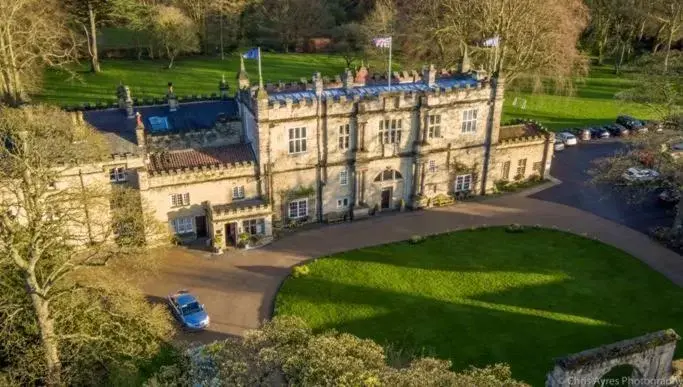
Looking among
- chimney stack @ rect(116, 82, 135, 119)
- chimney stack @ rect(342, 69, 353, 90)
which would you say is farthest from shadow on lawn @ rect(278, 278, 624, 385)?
chimney stack @ rect(116, 82, 135, 119)

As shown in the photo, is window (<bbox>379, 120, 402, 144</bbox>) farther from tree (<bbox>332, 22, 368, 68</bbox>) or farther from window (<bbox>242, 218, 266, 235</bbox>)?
tree (<bbox>332, 22, 368, 68</bbox>)

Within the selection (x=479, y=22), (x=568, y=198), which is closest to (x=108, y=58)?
(x=479, y=22)

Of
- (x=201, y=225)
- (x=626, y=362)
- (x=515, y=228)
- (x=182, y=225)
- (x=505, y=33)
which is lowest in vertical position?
(x=515, y=228)

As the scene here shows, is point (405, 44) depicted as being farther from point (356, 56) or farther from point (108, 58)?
point (108, 58)

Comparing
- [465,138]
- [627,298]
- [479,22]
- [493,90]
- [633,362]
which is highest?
[479,22]

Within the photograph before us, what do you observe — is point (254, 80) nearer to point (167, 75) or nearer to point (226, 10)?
point (167, 75)

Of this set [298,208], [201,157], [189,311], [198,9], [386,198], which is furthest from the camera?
[198,9]

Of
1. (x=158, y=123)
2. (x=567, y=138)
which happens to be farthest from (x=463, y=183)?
(x=158, y=123)

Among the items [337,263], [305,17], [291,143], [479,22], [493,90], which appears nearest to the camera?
[337,263]
